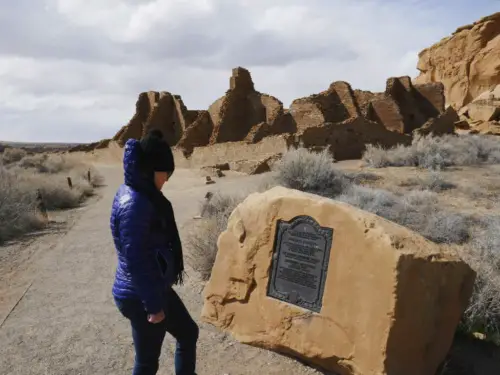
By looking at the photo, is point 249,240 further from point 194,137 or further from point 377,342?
point 194,137

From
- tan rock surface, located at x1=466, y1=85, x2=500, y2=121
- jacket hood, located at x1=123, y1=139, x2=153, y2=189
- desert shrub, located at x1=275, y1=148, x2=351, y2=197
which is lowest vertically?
desert shrub, located at x1=275, y1=148, x2=351, y2=197

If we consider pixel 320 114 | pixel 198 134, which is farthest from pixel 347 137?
pixel 198 134

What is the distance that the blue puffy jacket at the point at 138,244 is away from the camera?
2742 mm

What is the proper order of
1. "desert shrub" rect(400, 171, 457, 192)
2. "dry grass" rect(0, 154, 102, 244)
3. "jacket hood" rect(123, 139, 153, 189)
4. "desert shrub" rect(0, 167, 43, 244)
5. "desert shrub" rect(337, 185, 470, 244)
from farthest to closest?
1. "desert shrub" rect(400, 171, 457, 192)
2. "dry grass" rect(0, 154, 102, 244)
3. "desert shrub" rect(0, 167, 43, 244)
4. "desert shrub" rect(337, 185, 470, 244)
5. "jacket hood" rect(123, 139, 153, 189)

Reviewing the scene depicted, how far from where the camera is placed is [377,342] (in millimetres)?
3490

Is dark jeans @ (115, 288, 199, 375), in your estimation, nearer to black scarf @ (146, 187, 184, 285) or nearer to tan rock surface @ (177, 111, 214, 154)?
black scarf @ (146, 187, 184, 285)

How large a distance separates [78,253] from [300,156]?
17.6 ft

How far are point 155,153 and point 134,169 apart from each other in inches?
6.6

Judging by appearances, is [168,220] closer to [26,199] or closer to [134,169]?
[134,169]

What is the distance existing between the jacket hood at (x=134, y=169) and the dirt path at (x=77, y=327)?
207 cm

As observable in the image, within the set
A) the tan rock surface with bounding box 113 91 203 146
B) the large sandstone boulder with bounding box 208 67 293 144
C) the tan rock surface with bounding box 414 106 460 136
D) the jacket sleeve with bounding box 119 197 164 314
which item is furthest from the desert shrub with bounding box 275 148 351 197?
the tan rock surface with bounding box 113 91 203 146

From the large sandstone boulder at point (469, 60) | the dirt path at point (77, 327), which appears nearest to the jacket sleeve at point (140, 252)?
the dirt path at point (77, 327)

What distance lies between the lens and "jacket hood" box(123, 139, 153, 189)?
2857mm

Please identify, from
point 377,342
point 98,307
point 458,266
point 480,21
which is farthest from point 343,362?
point 480,21
